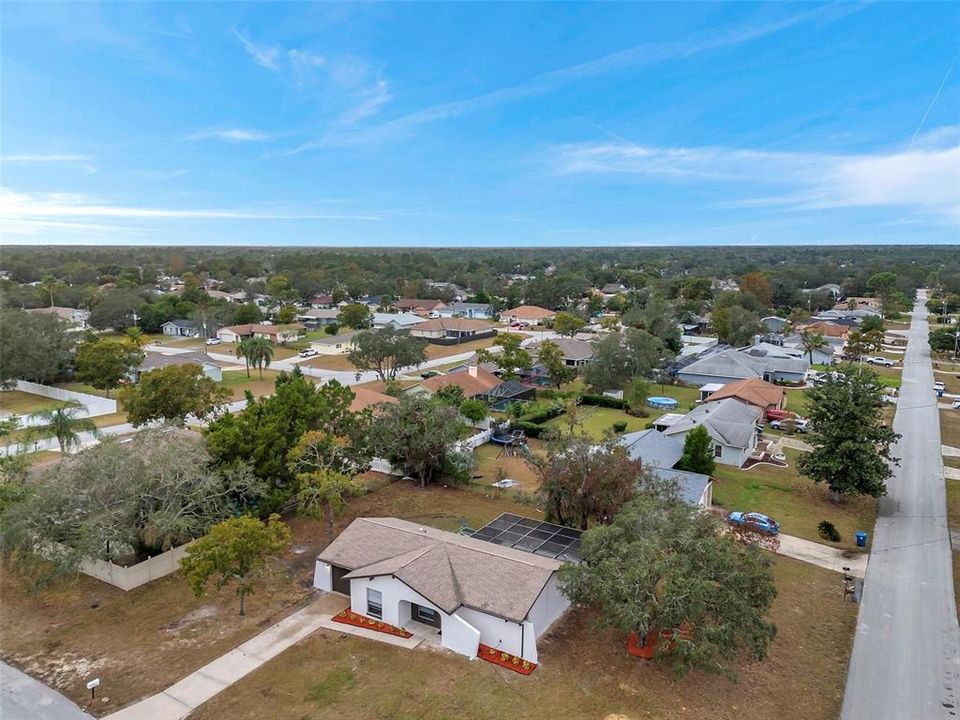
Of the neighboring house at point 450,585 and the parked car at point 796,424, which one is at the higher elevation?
the neighboring house at point 450,585

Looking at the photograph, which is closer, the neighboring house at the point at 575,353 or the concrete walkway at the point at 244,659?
the concrete walkway at the point at 244,659

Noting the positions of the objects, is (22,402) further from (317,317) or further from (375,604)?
(317,317)

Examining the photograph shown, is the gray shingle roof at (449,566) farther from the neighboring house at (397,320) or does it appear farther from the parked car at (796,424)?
the neighboring house at (397,320)

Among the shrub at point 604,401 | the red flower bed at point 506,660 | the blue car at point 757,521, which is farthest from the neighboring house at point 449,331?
the red flower bed at point 506,660

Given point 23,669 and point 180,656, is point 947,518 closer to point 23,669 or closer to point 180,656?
point 180,656

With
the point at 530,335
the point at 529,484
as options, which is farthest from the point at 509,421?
the point at 530,335

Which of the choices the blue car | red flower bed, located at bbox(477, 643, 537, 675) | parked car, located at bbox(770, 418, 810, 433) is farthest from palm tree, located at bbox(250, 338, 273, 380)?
red flower bed, located at bbox(477, 643, 537, 675)
